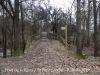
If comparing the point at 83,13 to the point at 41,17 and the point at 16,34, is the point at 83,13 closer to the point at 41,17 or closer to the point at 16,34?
the point at 41,17

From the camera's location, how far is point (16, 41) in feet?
44.5

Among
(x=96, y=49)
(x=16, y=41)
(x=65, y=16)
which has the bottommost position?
(x=96, y=49)

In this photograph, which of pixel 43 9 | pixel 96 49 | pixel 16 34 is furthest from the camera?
pixel 43 9

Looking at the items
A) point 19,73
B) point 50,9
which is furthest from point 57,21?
point 19,73

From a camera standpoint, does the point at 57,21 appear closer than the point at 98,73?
No

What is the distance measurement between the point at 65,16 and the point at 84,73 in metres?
31.6

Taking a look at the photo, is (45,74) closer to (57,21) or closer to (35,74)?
(35,74)

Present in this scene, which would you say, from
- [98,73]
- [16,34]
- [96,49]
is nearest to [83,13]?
[96,49]

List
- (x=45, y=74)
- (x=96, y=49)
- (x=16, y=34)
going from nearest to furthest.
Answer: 1. (x=45, y=74)
2. (x=16, y=34)
3. (x=96, y=49)

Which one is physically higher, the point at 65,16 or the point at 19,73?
the point at 65,16

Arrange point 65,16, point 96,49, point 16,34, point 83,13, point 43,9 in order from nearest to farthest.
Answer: point 16,34
point 96,49
point 83,13
point 65,16
point 43,9

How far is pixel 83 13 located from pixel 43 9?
10.8m

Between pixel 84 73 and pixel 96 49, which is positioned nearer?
pixel 84 73

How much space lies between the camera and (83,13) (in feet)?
107
